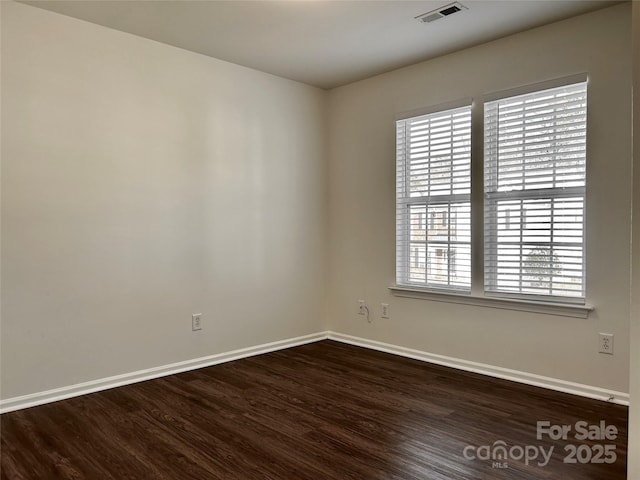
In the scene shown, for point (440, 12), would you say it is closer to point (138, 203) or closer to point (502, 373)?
point (138, 203)

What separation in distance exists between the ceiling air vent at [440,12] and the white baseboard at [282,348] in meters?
2.55

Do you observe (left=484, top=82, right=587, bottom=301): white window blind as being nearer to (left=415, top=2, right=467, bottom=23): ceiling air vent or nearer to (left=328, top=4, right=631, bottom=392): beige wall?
(left=328, top=4, right=631, bottom=392): beige wall

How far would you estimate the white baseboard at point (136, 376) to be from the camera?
2939 mm

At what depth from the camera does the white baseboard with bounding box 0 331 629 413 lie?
2979 millimetres

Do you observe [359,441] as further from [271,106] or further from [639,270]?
[271,106]

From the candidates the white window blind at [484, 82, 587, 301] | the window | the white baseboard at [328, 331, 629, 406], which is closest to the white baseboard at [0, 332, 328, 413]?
the white baseboard at [328, 331, 629, 406]

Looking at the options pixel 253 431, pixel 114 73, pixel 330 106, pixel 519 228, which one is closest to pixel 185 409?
pixel 253 431

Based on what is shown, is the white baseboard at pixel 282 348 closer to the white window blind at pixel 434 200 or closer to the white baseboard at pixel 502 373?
the white baseboard at pixel 502 373

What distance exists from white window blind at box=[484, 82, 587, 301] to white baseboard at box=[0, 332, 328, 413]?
1.98 meters

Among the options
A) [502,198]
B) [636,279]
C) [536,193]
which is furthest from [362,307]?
[636,279]

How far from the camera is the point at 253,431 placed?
8.45 ft

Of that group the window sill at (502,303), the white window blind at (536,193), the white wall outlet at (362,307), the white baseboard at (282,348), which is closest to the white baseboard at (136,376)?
the white baseboard at (282,348)

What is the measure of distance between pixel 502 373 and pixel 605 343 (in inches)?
29.8

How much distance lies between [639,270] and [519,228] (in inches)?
68.3
